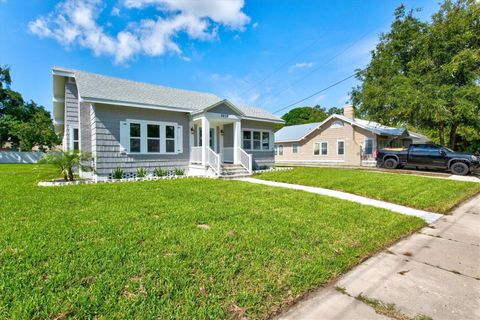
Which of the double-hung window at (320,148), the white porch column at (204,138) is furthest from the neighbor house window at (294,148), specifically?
the white porch column at (204,138)

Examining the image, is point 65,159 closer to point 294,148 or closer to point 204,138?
point 204,138

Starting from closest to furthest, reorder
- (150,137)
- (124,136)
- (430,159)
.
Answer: (124,136) < (150,137) < (430,159)

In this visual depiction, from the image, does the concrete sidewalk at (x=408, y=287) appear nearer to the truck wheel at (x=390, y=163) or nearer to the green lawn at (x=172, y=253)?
the green lawn at (x=172, y=253)

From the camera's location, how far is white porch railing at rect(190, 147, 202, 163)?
11.7 meters

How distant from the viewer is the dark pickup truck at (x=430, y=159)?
13.4 m

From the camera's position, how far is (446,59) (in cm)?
1574

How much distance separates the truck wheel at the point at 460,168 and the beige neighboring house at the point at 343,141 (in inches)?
251

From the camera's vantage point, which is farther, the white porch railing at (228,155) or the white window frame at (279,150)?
the white window frame at (279,150)

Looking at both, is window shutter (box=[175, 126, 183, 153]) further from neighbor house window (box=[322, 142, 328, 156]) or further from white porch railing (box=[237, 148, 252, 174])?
neighbor house window (box=[322, 142, 328, 156])

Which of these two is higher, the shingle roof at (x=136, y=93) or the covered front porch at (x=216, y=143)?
the shingle roof at (x=136, y=93)

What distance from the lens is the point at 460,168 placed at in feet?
44.5

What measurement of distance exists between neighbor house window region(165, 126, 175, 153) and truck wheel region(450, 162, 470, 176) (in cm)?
1597

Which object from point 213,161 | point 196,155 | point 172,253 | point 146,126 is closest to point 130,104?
point 146,126

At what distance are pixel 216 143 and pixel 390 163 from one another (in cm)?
1232
